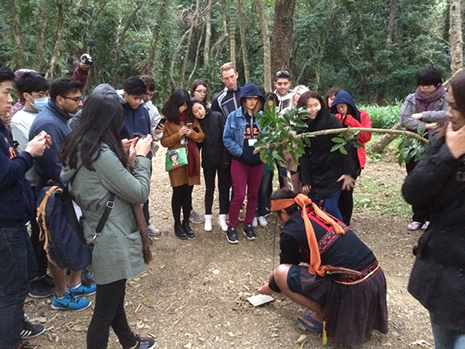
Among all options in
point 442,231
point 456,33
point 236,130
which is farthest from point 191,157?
point 456,33

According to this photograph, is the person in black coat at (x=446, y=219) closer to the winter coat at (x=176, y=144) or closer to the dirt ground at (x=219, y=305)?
the dirt ground at (x=219, y=305)

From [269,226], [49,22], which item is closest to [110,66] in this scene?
[49,22]

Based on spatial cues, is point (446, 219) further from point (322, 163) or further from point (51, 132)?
point (51, 132)

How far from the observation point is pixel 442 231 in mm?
1709

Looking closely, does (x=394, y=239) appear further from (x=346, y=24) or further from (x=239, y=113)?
(x=346, y=24)

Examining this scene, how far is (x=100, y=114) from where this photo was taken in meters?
2.14

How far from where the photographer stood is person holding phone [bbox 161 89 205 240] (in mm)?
4285

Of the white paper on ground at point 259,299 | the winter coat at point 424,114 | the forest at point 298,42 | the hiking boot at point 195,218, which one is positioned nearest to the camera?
the white paper on ground at point 259,299

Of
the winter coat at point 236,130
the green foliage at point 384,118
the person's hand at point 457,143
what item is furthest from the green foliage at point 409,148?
the green foliage at point 384,118

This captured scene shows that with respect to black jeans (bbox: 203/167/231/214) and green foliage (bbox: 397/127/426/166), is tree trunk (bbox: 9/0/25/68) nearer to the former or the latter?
black jeans (bbox: 203/167/231/214)

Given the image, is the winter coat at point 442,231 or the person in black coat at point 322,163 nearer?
the winter coat at point 442,231

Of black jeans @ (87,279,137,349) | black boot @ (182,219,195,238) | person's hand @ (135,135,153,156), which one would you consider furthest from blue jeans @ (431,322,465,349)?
black boot @ (182,219,195,238)

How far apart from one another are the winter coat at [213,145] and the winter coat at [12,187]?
7.63 feet

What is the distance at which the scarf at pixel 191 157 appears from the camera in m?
4.37
